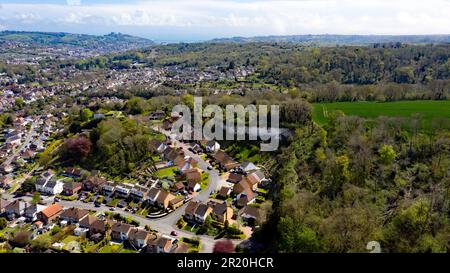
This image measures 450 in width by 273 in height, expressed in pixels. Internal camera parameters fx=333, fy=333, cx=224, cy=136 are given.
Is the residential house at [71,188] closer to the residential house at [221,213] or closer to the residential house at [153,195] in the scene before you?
the residential house at [153,195]

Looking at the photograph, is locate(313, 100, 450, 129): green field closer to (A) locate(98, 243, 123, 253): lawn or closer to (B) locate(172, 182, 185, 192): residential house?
(B) locate(172, 182, 185, 192): residential house

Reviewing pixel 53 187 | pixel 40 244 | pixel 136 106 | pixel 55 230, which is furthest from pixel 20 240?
pixel 136 106

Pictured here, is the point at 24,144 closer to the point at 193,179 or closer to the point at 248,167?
the point at 193,179

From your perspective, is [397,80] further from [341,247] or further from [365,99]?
[341,247]

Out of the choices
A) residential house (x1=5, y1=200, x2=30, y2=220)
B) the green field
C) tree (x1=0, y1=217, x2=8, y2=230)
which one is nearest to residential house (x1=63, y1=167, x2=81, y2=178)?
residential house (x1=5, y1=200, x2=30, y2=220)

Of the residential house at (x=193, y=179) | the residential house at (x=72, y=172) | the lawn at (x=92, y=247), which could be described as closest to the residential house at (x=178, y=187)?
the residential house at (x=193, y=179)
